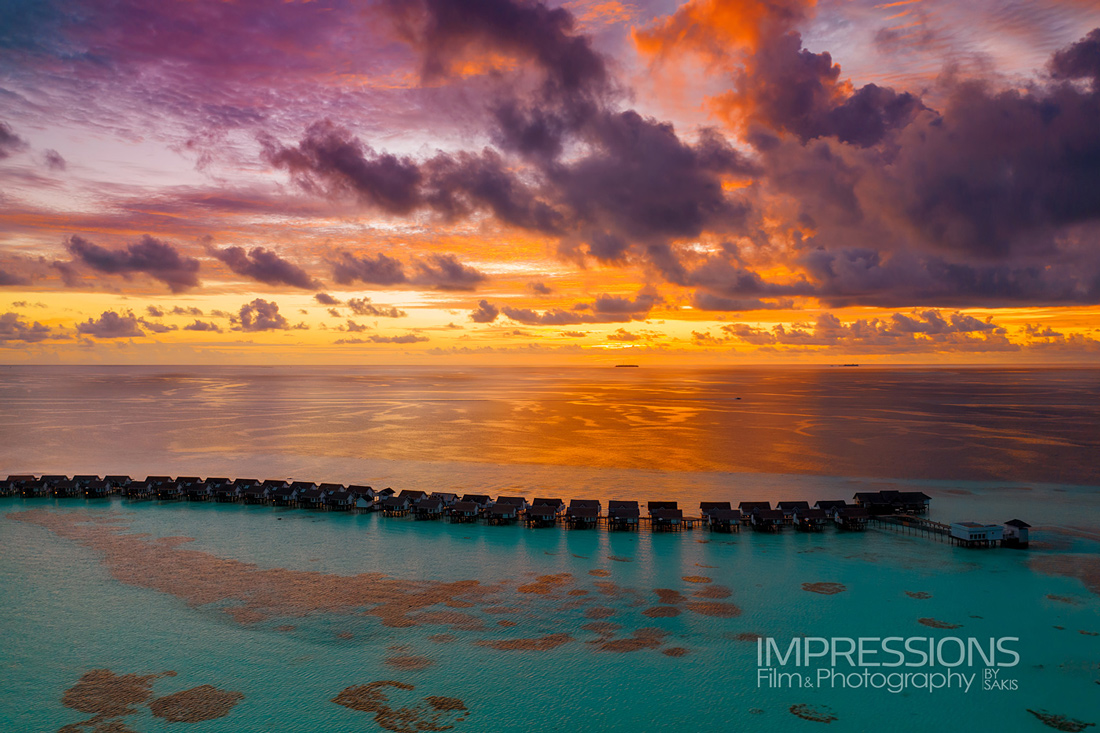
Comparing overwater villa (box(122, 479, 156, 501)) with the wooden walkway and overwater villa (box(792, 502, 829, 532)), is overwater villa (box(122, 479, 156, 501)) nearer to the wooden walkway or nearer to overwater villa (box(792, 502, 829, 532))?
overwater villa (box(792, 502, 829, 532))

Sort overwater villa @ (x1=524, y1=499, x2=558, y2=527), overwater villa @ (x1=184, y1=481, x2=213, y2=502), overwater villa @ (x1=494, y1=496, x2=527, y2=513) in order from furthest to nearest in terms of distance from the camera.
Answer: overwater villa @ (x1=184, y1=481, x2=213, y2=502)
overwater villa @ (x1=494, y1=496, x2=527, y2=513)
overwater villa @ (x1=524, y1=499, x2=558, y2=527)

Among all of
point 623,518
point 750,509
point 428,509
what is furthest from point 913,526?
point 428,509

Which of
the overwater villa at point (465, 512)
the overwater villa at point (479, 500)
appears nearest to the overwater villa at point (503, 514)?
the overwater villa at point (479, 500)

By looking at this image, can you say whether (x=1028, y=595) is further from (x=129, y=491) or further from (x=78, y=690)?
(x=129, y=491)

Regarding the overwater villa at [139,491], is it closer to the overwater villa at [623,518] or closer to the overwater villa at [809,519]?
the overwater villa at [623,518]

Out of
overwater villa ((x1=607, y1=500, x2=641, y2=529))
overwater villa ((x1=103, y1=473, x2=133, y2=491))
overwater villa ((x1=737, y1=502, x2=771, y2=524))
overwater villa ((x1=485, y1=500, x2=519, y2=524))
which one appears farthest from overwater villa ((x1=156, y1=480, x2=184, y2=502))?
overwater villa ((x1=737, y1=502, x2=771, y2=524))

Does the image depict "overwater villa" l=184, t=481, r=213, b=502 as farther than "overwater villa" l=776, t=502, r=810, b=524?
Yes

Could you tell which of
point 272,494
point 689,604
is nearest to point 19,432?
point 272,494

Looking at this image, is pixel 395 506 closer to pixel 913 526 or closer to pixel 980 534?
pixel 913 526
